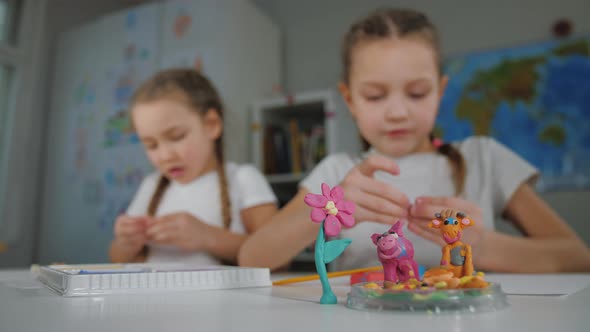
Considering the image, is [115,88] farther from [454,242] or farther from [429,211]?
[454,242]

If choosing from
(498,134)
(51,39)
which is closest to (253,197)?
(498,134)

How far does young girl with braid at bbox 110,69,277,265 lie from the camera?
0.97 metres

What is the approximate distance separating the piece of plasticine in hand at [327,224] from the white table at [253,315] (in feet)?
0.07

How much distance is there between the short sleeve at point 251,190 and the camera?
1104 millimetres

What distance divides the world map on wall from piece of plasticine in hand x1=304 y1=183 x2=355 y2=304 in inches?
73.1

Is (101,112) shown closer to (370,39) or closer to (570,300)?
(370,39)

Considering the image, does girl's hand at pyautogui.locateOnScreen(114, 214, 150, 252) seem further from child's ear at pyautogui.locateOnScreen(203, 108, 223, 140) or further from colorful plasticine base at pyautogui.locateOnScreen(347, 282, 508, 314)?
colorful plasticine base at pyautogui.locateOnScreen(347, 282, 508, 314)

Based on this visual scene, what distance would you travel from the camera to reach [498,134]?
207 centimetres

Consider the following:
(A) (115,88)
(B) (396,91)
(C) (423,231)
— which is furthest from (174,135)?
(A) (115,88)

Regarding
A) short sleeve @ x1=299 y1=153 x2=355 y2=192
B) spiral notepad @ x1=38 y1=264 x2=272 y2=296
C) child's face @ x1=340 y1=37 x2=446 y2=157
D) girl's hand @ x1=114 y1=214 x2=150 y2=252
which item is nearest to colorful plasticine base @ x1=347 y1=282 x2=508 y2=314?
spiral notepad @ x1=38 y1=264 x2=272 y2=296

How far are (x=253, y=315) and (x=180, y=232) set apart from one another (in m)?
0.67

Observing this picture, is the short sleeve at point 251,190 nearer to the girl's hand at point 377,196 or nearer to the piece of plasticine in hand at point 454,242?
the girl's hand at point 377,196

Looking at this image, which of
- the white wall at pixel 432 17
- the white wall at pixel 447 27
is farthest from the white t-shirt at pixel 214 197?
the white wall at pixel 432 17

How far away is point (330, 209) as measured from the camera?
38 cm
